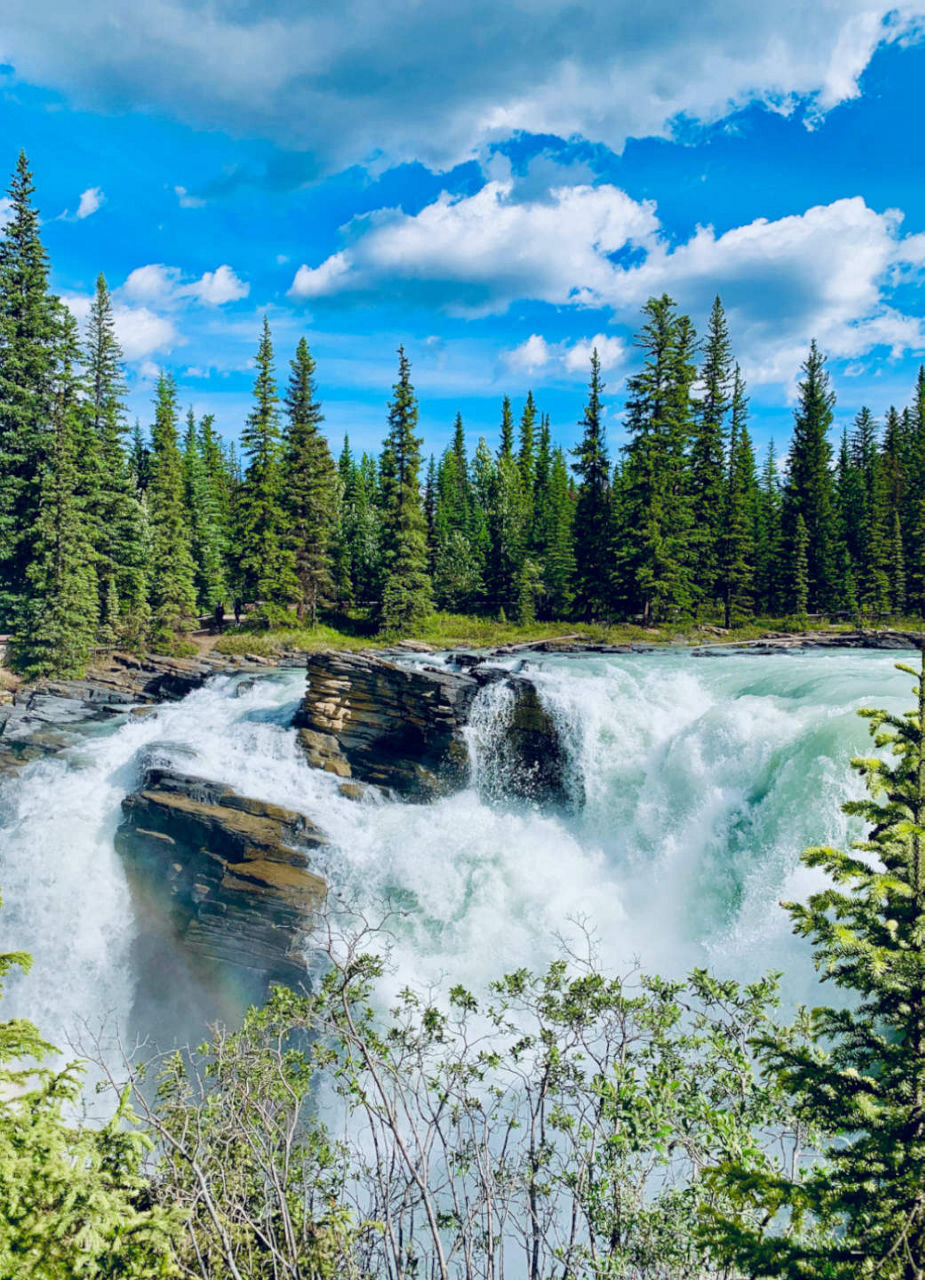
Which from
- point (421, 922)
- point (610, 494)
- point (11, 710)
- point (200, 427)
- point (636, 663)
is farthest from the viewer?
point (200, 427)

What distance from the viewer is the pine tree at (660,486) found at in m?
37.7

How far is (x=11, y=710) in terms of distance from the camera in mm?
25031

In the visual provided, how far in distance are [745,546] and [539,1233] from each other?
38.2 meters

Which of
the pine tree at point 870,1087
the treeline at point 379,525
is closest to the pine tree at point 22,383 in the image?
the treeline at point 379,525

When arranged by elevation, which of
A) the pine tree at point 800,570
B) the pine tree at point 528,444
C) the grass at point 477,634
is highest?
the pine tree at point 528,444

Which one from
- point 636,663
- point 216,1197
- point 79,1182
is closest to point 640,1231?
point 216,1197

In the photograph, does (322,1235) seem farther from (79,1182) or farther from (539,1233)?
(79,1182)

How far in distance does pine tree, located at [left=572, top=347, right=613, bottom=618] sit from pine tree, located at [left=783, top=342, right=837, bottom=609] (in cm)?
1179

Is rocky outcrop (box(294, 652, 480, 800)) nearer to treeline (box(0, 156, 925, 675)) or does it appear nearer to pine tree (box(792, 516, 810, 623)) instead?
treeline (box(0, 156, 925, 675))

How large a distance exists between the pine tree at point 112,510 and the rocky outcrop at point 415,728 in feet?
49.8

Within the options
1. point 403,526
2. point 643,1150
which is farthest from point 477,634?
point 643,1150

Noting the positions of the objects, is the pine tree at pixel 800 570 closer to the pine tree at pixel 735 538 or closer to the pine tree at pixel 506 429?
the pine tree at pixel 735 538

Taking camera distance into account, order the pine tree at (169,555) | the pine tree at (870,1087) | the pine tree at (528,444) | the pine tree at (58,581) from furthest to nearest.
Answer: the pine tree at (528,444) → the pine tree at (169,555) → the pine tree at (58,581) → the pine tree at (870,1087)

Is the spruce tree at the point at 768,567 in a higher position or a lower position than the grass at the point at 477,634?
higher
